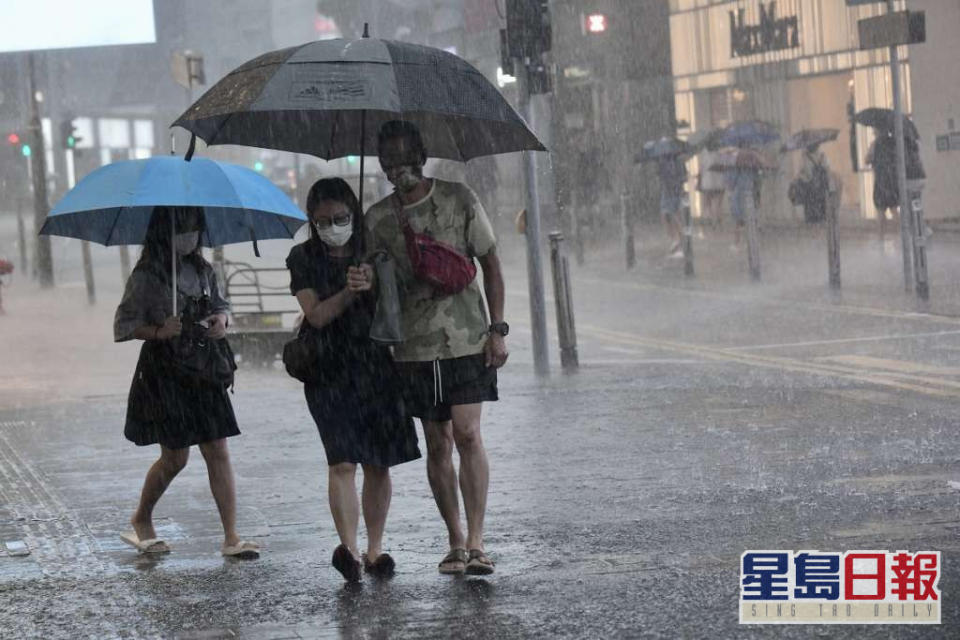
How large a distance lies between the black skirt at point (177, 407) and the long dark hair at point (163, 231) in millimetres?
350

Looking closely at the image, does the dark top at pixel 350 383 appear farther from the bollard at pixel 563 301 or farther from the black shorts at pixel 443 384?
the bollard at pixel 563 301

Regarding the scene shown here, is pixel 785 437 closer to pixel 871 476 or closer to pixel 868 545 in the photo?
pixel 871 476

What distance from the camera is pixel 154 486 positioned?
292 inches

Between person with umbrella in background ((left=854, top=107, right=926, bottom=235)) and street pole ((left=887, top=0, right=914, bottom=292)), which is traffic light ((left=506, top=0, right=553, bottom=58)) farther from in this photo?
person with umbrella in background ((left=854, top=107, right=926, bottom=235))

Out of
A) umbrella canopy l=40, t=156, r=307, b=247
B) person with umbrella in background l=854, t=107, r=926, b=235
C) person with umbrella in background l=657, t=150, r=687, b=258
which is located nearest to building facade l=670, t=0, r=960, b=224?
person with umbrella in background l=854, t=107, r=926, b=235

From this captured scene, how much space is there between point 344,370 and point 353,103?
107cm

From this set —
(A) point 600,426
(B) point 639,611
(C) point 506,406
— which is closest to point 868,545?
(B) point 639,611

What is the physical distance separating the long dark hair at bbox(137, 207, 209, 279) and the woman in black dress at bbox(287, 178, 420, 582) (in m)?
0.75

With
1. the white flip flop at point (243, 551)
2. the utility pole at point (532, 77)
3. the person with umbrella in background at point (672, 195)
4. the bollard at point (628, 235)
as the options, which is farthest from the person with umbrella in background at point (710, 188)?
the white flip flop at point (243, 551)

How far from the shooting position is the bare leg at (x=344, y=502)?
259 inches

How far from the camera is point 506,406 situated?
39.4 feet

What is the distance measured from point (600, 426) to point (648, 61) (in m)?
32.2

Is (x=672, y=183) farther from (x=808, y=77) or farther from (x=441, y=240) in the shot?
(x=441, y=240)

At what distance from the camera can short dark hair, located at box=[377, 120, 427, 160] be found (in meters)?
6.47
